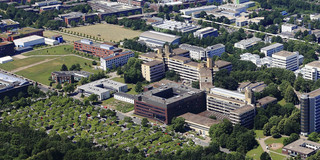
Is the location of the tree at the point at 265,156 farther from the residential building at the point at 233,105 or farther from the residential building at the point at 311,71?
the residential building at the point at 311,71

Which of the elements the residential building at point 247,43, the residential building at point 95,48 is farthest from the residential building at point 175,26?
the residential building at point 95,48

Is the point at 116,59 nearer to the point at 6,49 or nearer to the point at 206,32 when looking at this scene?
the point at 206,32

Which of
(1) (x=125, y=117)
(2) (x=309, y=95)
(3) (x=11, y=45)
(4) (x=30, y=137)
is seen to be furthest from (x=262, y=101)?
(3) (x=11, y=45)

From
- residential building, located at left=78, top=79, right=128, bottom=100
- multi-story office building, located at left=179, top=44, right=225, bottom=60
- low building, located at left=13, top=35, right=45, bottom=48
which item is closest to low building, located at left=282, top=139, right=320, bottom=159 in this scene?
residential building, located at left=78, top=79, right=128, bottom=100

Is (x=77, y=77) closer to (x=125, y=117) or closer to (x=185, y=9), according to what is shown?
(x=125, y=117)

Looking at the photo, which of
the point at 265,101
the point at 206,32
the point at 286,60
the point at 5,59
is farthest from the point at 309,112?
the point at 5,59

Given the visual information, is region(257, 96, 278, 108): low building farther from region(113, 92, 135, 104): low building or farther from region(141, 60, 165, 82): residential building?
region(141, 60, 165, 82): residential building
